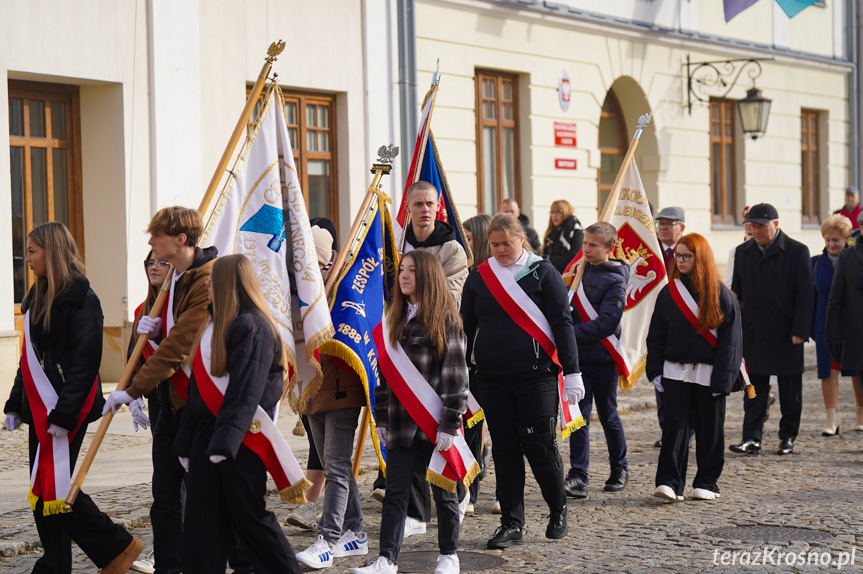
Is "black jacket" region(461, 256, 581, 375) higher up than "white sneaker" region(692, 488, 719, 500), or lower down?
higher up

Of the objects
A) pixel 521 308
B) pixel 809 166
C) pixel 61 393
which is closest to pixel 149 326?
pixel 61 393

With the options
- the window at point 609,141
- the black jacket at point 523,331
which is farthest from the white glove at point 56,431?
the window at point 609,141

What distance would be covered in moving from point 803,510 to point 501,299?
7.48ft

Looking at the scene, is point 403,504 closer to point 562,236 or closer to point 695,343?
point 695,343

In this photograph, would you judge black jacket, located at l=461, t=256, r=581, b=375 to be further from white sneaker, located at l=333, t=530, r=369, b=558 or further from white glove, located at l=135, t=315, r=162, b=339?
white glove, located at l=135, t=315, r=162, b=339

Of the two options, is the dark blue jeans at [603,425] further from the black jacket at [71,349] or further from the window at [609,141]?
the window at [609,141]

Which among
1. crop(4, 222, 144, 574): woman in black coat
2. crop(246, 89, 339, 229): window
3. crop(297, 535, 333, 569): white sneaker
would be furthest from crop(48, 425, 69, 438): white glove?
crop(246, 89, 339, 229): window

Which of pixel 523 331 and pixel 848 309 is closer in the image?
pixel 523 331

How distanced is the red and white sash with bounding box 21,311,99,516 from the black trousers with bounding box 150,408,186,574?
1.33ft

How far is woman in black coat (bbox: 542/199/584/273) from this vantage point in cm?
1301

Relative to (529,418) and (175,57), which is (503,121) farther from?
(529,418)

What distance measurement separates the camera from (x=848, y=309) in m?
9.48

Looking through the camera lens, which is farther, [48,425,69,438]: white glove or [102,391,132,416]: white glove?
[48,425,69,438]: white glove

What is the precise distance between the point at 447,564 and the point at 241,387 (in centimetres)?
155
